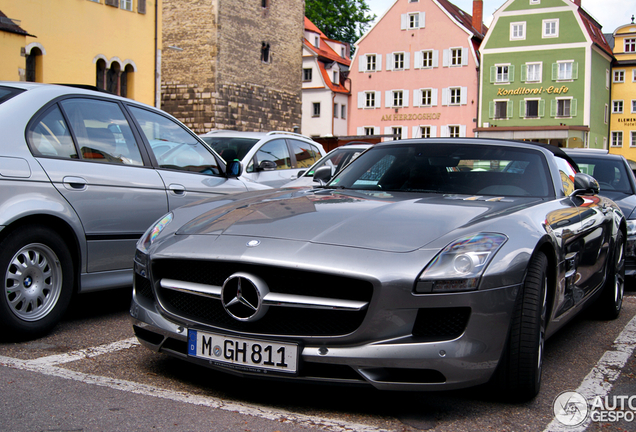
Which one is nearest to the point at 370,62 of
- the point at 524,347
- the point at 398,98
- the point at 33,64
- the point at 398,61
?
the point at 398,61

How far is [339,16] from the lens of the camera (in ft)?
199

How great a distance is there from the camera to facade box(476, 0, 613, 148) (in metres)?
48.4

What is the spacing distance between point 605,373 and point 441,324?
158 centimetres

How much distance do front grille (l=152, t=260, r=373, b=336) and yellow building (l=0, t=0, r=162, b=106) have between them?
18592 mm

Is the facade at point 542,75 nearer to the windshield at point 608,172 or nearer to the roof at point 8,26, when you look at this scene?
the roof at point 8,26

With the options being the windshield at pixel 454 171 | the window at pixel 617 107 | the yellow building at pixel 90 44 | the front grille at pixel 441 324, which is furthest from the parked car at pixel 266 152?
the window at pixel 617 107

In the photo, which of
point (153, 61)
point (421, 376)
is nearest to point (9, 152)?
point (421, 376)

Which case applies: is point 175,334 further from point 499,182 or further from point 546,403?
point 499,182

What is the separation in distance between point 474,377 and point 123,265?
9.44ft

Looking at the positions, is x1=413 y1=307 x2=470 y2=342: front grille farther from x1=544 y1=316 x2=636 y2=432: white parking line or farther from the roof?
the roof

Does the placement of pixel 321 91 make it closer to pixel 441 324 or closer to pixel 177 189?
pixel 177 189

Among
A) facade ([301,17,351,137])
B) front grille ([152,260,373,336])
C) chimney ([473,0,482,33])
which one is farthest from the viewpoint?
chimney ([473,0,482,33])

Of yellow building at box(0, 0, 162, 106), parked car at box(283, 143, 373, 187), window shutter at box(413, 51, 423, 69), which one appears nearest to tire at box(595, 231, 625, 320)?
parked car at box(283, 143, 373, 187)

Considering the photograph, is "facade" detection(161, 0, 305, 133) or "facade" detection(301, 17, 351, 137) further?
"facade" detection(301, 17, 351, 137)
